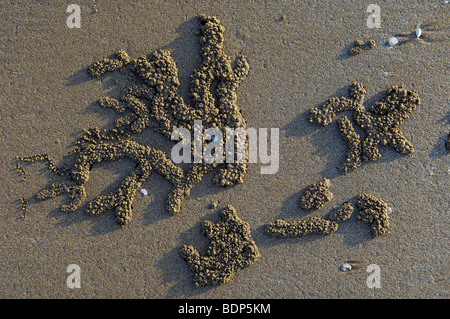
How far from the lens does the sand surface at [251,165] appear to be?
2361mm

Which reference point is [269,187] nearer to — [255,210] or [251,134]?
[255,210]

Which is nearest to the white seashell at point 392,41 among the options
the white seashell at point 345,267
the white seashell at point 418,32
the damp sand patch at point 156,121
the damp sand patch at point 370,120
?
the white seashell at point 418,32

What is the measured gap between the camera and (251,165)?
2404 millimetres

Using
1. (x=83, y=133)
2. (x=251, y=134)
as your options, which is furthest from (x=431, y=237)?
(x=83, y=133)

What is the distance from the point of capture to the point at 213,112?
237 cm

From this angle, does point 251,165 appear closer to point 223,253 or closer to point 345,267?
point 223,253

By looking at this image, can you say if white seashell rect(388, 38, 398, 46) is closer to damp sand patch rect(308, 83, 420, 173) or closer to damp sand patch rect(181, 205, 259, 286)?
damp sand patch rect(308, 83, 420, 173)

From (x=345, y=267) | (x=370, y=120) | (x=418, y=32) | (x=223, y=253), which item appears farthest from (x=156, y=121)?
(x=418, y=32)

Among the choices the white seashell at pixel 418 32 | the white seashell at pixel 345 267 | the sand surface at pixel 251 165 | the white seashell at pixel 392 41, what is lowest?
the white seashell at pixel 345 267

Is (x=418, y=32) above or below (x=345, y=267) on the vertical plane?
above

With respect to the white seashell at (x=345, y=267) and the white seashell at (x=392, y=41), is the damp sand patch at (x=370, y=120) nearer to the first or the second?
the white seashell at (x=392, y=41)
